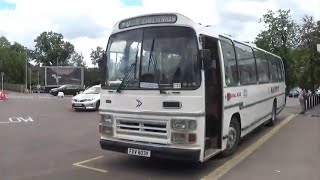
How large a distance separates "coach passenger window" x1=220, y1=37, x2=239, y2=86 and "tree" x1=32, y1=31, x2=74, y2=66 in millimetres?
123856

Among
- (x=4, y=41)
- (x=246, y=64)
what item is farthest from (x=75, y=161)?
(x=4, y=41)

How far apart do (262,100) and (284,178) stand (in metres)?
5.82

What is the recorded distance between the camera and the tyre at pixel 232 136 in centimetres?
1010

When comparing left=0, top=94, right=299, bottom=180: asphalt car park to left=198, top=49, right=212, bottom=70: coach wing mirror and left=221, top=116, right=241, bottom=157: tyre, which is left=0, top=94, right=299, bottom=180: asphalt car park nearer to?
left=221, top=116, right=241, bottom=157: tyre

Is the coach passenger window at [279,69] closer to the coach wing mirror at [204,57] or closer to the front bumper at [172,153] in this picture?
the coach wing mirror at [204,57]

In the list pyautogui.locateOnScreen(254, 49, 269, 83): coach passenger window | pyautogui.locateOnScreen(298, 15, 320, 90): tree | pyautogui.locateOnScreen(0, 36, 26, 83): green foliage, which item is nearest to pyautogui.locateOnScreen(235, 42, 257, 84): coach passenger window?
pyautogui.locateOnScreen(254, 49, 269, 83): coach passenger window

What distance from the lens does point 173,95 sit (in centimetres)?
824

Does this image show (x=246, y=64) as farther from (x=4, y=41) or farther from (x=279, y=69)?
(x=4, y=41)

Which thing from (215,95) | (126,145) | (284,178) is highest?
(215,95)

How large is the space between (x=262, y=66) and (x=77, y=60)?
128m

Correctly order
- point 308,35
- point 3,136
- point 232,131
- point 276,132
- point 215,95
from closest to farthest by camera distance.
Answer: point 215,95
point 232,131
point 3,136
point 276,132
point 308,35

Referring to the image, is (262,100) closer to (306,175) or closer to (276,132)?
(276,132)

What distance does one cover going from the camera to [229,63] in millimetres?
9977

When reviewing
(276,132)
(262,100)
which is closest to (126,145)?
(262,100)
